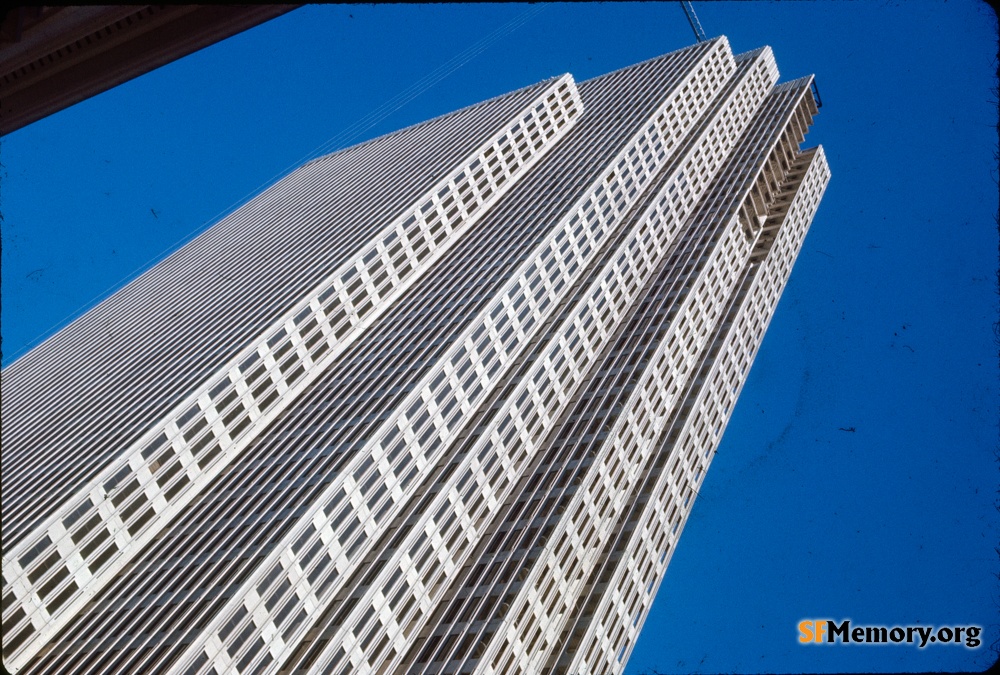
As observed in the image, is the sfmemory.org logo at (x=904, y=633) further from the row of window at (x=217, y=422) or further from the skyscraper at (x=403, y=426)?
the row of window at (x=217, y=422)

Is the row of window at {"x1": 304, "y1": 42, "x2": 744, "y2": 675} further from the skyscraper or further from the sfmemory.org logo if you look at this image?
the sfmemory.org logo

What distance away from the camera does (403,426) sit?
120m

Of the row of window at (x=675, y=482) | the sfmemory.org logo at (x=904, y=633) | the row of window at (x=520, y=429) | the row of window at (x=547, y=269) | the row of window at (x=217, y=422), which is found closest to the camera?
the sfmemory.org logo at (x=904, y=633)

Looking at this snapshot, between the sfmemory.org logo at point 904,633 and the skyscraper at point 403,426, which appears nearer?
the sfmemory.org logo at point 904,633

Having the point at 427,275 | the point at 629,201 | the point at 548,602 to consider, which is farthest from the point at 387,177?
the point at 548,602

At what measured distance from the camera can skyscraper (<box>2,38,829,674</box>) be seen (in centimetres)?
10175

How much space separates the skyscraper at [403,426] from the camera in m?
102

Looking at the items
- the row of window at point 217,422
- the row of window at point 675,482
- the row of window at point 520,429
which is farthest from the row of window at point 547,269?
the row of window at point 675,482

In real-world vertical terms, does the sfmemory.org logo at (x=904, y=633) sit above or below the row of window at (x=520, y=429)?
below

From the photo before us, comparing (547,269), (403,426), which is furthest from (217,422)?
(547,269)

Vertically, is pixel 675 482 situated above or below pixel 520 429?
below

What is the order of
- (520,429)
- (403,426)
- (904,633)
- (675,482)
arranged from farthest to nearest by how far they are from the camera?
1. (675,482)
2. (520,429)
3. (403,426)
4. (904,633)

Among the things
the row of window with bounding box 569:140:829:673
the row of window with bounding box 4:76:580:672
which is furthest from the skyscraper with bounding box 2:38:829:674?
the row of window with bounding box 569:140:829:673

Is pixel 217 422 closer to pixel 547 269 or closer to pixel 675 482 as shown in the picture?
pixel 547 269
